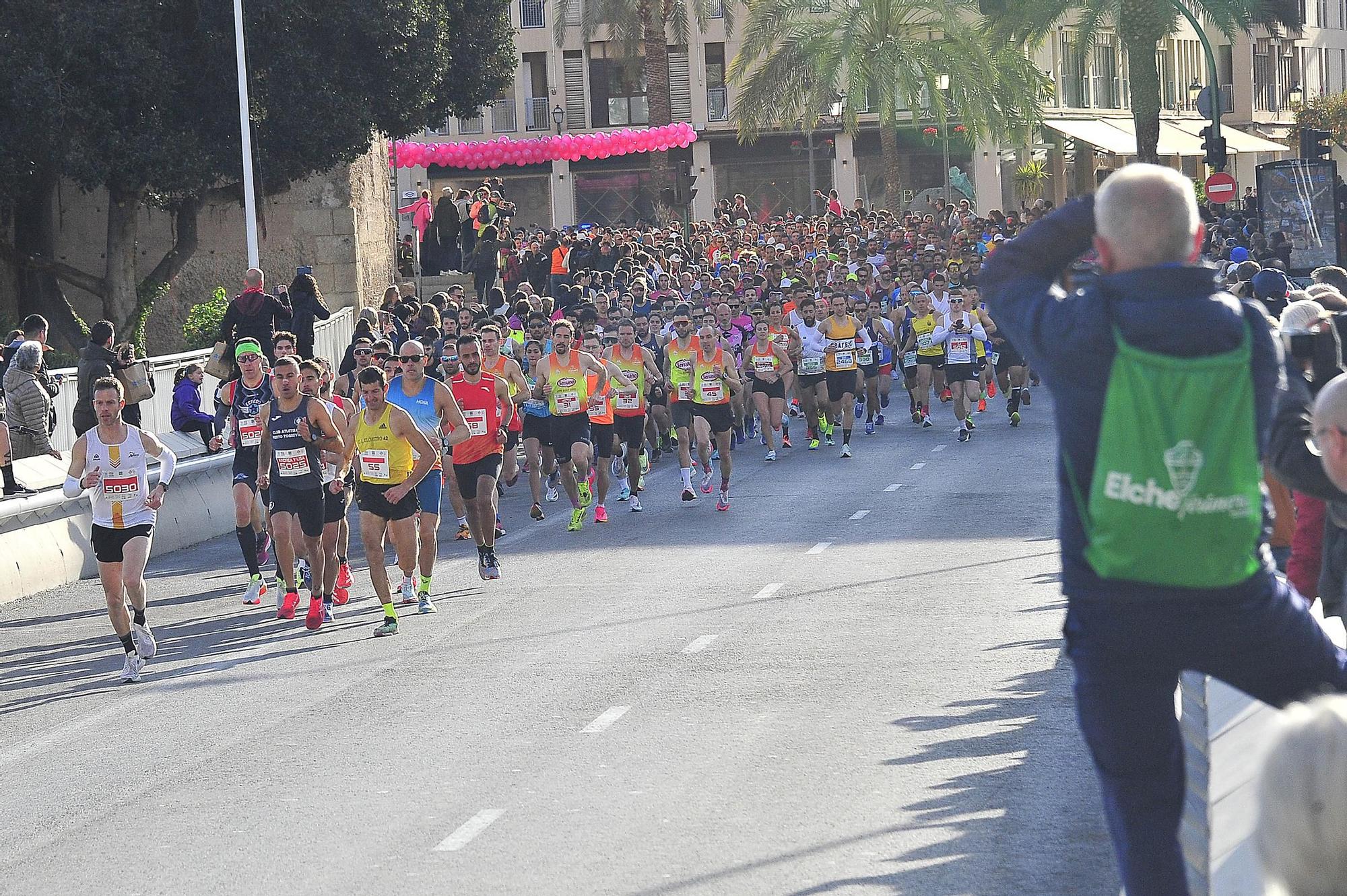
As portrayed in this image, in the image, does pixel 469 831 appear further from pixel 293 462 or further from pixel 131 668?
pixel 293 462

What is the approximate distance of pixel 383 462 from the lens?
13609mm

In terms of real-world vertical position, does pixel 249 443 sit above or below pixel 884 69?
below

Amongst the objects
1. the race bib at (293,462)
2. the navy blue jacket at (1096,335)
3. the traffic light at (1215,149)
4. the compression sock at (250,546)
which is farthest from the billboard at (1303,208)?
the navy blue jacket at (1096,335)

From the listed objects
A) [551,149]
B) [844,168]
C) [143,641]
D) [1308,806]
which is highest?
[551,149]

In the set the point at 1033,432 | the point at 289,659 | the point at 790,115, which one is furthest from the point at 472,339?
the point at 790,115

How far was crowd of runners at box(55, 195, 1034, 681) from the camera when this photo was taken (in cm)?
1360

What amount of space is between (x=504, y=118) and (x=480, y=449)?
5601 centimetres

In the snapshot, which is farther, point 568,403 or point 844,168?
point 844,168

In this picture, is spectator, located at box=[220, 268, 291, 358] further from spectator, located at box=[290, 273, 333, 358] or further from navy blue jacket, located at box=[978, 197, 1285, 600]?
navy blue jacket, located at box=[978, 197, 1285, 600]

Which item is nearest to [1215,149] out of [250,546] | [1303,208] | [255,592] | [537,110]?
[1303,208]

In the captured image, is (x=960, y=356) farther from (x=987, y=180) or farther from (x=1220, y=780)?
(x=987, y=180)

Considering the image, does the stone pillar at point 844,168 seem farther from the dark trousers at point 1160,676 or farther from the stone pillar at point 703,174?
the dark trousers at point 1160,676

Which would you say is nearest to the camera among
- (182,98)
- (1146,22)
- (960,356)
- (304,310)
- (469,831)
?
(469,831)

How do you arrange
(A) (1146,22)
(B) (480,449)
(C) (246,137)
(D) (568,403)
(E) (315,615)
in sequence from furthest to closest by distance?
(A) (1146,22), (C) (246,137), (D) (568,403), (B) (480,449), (E) (315,615)
